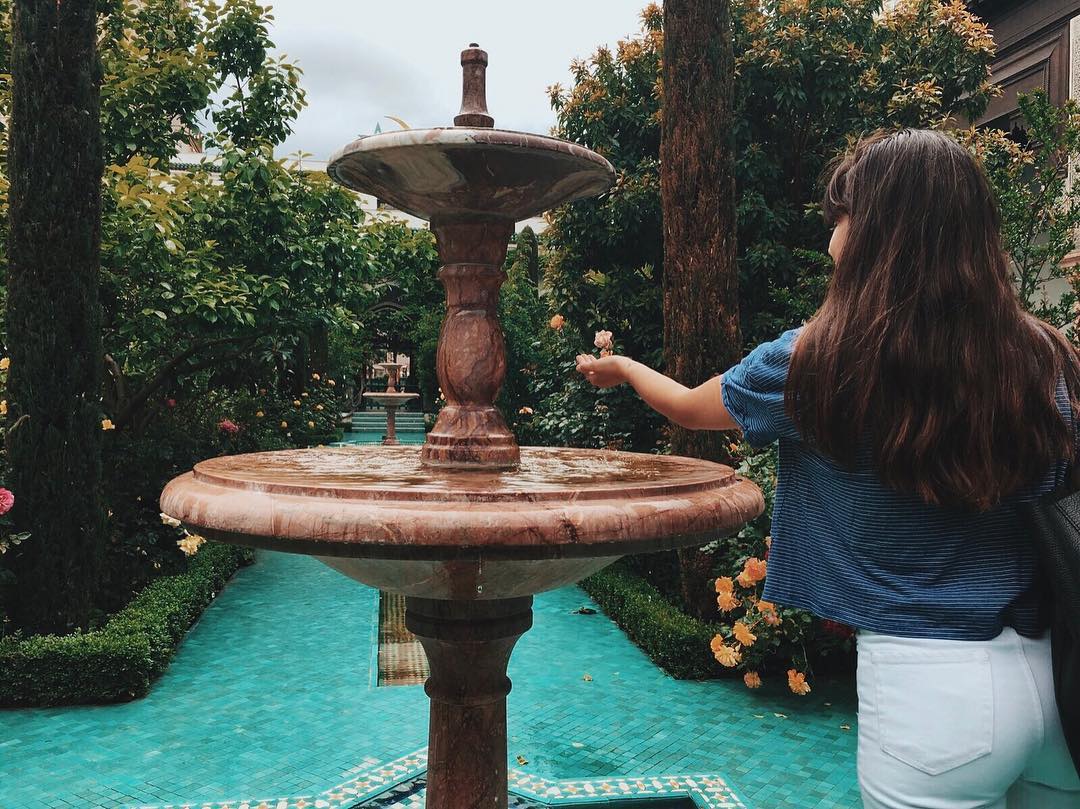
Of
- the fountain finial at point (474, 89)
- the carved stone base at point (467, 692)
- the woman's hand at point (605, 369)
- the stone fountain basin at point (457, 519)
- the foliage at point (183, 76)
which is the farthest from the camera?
the foliage at point (183, 76)

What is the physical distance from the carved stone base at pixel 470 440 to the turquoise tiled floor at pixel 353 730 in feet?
6.86

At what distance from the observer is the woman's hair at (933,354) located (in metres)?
1.30

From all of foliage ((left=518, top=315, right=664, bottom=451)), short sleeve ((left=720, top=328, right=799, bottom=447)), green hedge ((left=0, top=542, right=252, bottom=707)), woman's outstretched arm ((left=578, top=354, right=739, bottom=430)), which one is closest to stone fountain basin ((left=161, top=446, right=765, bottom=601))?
woman's outstretched arm ((left=578, top=354, right=739, bottom=430))

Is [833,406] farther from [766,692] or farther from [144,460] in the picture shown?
[144,460]

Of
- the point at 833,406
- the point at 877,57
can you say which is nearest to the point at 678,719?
the point at 833,406

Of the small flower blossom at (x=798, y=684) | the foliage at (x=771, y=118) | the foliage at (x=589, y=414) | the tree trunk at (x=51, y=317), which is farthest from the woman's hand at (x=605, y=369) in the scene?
the foliage at (x=771, y=118)

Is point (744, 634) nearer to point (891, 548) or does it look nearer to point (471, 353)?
point (471, 353)

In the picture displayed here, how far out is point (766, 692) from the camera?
5.16 meters

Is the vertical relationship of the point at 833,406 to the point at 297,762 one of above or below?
above

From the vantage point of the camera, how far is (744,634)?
189 inches

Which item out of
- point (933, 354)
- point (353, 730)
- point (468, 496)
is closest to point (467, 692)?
point (468, 496)

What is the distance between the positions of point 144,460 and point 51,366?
248cm

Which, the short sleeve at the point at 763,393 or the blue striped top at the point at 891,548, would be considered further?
the short sleeve at the point at 763,393

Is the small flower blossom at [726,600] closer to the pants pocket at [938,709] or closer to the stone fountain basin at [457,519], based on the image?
the stone fountain basin at [457,519]
